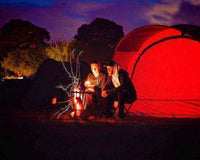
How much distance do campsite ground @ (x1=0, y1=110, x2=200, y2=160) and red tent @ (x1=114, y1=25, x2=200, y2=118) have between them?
168 centimetres

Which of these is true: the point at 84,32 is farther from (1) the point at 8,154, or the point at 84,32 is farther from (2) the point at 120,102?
(1) the point at 8,154

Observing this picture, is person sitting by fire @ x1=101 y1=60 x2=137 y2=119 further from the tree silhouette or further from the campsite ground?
the tree silhouette

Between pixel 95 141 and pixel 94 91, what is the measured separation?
7.39 feet

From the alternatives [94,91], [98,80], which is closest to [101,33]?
[98,80]

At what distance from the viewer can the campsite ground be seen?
3012mm

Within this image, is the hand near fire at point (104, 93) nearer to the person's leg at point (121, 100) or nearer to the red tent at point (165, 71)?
the person's leg at point (121, 100)

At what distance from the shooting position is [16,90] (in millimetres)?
9008

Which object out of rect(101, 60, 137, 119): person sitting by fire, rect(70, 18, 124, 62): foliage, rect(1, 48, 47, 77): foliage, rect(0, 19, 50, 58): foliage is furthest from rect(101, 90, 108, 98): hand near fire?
rect(70, 18, 124, 62): foliage

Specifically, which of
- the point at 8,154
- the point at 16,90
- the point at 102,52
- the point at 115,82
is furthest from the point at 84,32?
the point at 8,154

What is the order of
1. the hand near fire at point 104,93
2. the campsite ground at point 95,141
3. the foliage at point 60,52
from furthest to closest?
the foliage at point 60,52 → the hand near fire at point 104,93 → the campsite ground at point 95,141

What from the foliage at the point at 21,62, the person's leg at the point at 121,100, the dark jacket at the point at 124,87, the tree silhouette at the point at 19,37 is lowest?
the person's leg at the point at 121,100

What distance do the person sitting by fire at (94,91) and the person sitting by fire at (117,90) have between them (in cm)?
18

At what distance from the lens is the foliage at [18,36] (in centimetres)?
3309

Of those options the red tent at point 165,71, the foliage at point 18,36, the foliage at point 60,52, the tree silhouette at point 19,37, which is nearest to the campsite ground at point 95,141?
the red tent at point 165,71
